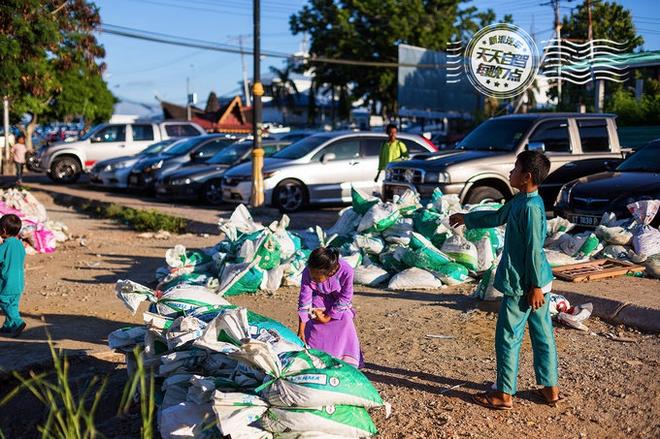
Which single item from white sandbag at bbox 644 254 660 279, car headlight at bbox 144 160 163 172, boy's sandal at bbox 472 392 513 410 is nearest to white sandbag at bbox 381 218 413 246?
white sandbag at bbox 644 254 660 279

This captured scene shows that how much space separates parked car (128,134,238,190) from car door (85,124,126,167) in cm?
356

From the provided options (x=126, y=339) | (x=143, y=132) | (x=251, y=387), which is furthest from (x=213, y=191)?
(x=251, y=387)

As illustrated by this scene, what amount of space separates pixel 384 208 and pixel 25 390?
476 cm

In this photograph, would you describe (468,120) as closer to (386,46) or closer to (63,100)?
(386,46)

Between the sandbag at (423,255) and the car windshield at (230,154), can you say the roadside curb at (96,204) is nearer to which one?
the car windshield at (230,154)

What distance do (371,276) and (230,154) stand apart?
11.0 metres

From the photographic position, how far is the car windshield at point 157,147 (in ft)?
74.8

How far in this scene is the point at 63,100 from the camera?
45.5 metres

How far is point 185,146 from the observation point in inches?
837

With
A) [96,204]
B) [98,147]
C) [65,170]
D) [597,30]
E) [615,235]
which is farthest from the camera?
[597,30]

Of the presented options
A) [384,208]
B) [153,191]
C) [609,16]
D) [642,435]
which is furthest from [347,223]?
[609,16]

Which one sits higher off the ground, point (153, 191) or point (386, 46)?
point (386, 46)

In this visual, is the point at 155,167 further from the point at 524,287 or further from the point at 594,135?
the point at 524,287

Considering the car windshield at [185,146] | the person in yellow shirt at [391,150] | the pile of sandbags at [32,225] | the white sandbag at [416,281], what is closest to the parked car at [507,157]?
the person in yellow shirt at [391,150]
